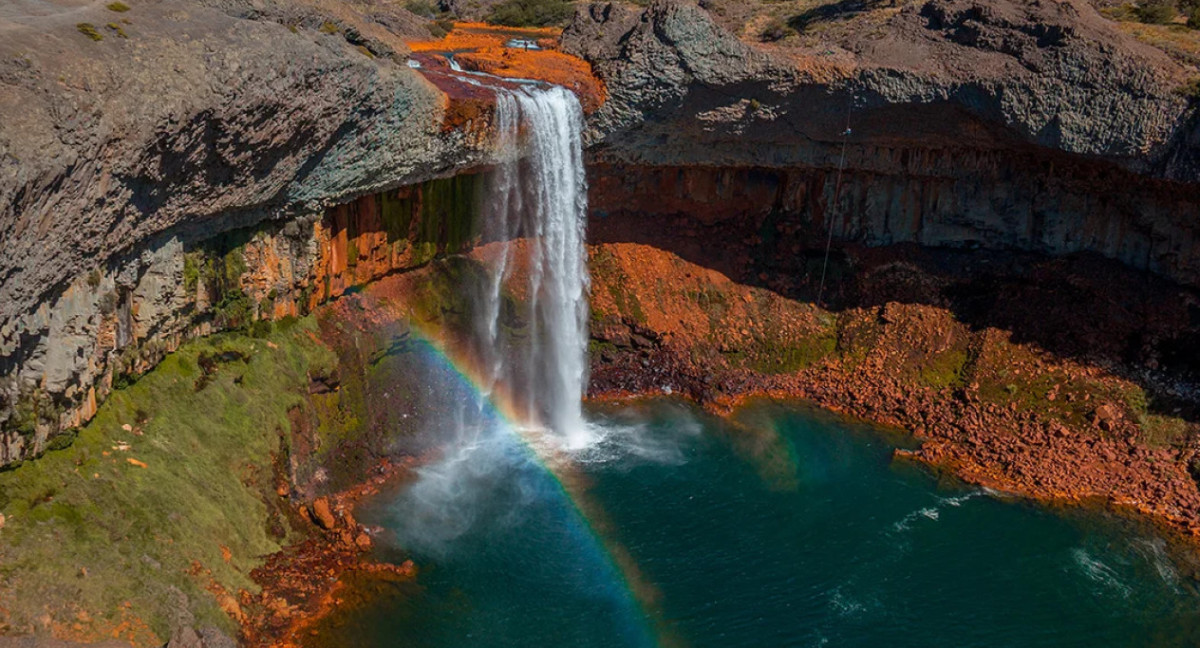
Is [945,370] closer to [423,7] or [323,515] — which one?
[323,515]

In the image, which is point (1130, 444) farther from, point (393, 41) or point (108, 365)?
point (108, 365)

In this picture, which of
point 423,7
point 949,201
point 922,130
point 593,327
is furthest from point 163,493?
point 423,7

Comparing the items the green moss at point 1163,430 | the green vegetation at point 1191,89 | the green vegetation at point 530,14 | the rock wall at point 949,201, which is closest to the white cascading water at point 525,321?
the rock wall at point 949,201

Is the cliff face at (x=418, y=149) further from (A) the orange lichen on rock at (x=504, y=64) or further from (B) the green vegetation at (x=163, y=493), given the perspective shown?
(B) the green vegetation at (x=163, y=493)

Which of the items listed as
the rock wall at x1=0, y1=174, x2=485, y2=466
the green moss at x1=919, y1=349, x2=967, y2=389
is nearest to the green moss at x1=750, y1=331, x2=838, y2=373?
the green moss at x1=919, y1=349, x2=967, y2=389

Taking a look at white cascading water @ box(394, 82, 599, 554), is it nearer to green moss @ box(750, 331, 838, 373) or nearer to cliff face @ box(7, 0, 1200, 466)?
cliff face @ box(7, 0, 1200, 466)

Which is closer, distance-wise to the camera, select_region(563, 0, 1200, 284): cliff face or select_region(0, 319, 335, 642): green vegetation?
select_region(0, 319, 335, 642): green vegetation
